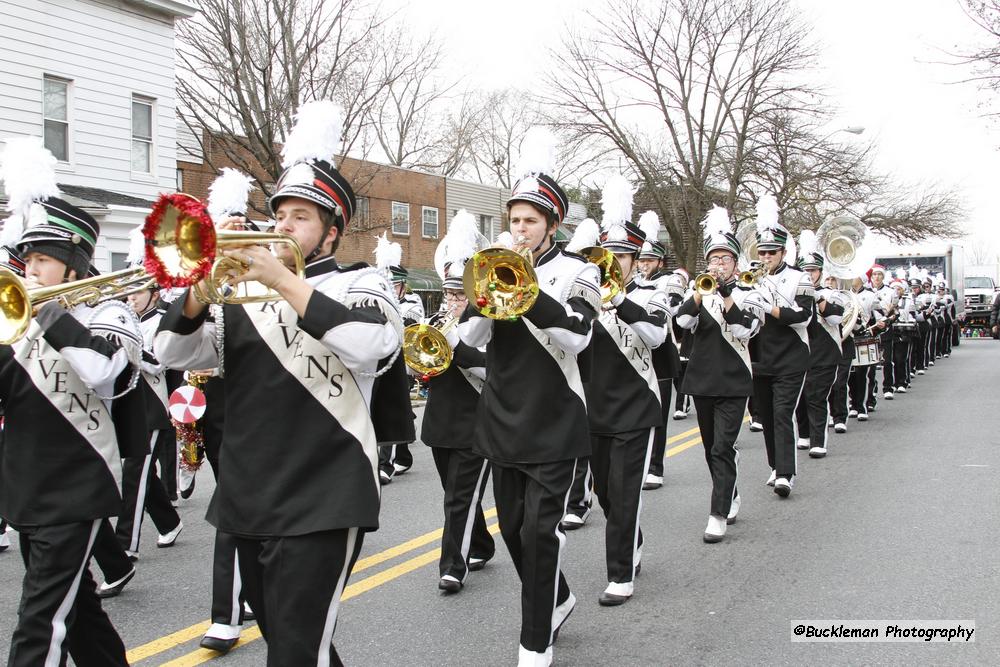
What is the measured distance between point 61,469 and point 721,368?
15.9 feet

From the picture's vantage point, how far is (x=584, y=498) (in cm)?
767

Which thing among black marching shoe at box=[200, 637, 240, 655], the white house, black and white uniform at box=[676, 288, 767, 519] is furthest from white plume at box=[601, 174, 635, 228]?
the white house

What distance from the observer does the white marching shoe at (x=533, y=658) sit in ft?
14.1

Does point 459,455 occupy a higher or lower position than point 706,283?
lower

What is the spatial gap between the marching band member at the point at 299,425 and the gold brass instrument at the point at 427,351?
9.31 feet

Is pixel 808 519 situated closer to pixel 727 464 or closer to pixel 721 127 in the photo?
pixel 727 464

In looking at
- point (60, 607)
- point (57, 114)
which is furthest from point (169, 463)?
point (57, 114)

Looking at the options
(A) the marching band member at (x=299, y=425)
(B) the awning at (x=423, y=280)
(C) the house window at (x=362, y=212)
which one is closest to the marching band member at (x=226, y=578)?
(A) the marching band member at (x=299, y=425)

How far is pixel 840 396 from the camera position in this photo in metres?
12.9

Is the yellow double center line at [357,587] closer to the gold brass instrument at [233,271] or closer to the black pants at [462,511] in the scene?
the black pants at [462,511]

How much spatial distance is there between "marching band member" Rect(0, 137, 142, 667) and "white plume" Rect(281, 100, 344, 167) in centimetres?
123

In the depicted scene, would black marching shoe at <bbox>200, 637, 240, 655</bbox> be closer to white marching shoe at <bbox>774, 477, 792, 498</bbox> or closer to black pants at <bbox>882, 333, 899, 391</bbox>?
white marching shoe at <bbox>774, 477, 792, 498</bbox>

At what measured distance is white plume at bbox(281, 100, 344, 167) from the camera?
329cm

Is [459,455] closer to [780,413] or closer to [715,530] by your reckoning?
[715,530]
